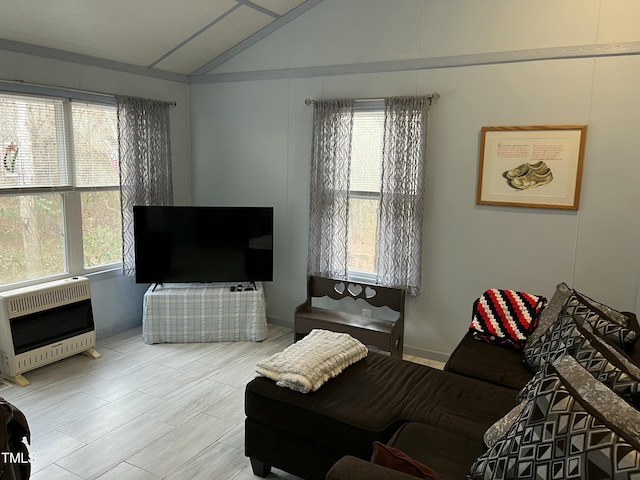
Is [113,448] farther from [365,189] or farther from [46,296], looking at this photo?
[365,189]

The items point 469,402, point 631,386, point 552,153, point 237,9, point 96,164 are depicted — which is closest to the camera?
point 631,386

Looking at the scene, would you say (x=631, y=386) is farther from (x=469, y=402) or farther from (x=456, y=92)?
(x=456, y=92)

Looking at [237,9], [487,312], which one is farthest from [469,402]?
[237,9]

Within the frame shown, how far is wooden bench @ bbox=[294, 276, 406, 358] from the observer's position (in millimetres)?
3719

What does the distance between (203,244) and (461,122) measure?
243cm

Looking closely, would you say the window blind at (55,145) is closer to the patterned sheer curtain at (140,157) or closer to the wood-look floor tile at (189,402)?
the patterned sheer curtain at (140,157)

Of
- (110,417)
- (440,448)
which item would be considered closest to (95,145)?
(110,417)

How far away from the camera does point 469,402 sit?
89.6 inches

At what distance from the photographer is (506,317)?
3014mm

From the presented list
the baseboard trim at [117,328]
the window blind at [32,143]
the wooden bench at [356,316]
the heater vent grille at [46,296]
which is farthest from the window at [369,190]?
the window blind at [32,143]

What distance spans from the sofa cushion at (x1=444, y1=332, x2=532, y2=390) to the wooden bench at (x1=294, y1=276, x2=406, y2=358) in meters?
0.84

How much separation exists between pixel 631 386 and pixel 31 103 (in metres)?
4.17

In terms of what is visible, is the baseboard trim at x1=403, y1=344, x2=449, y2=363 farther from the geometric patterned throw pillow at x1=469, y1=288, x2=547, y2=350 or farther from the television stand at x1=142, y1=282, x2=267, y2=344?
the television stand at x1=142, y1=282, x2=267, y2=344

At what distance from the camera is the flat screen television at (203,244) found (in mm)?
4176
